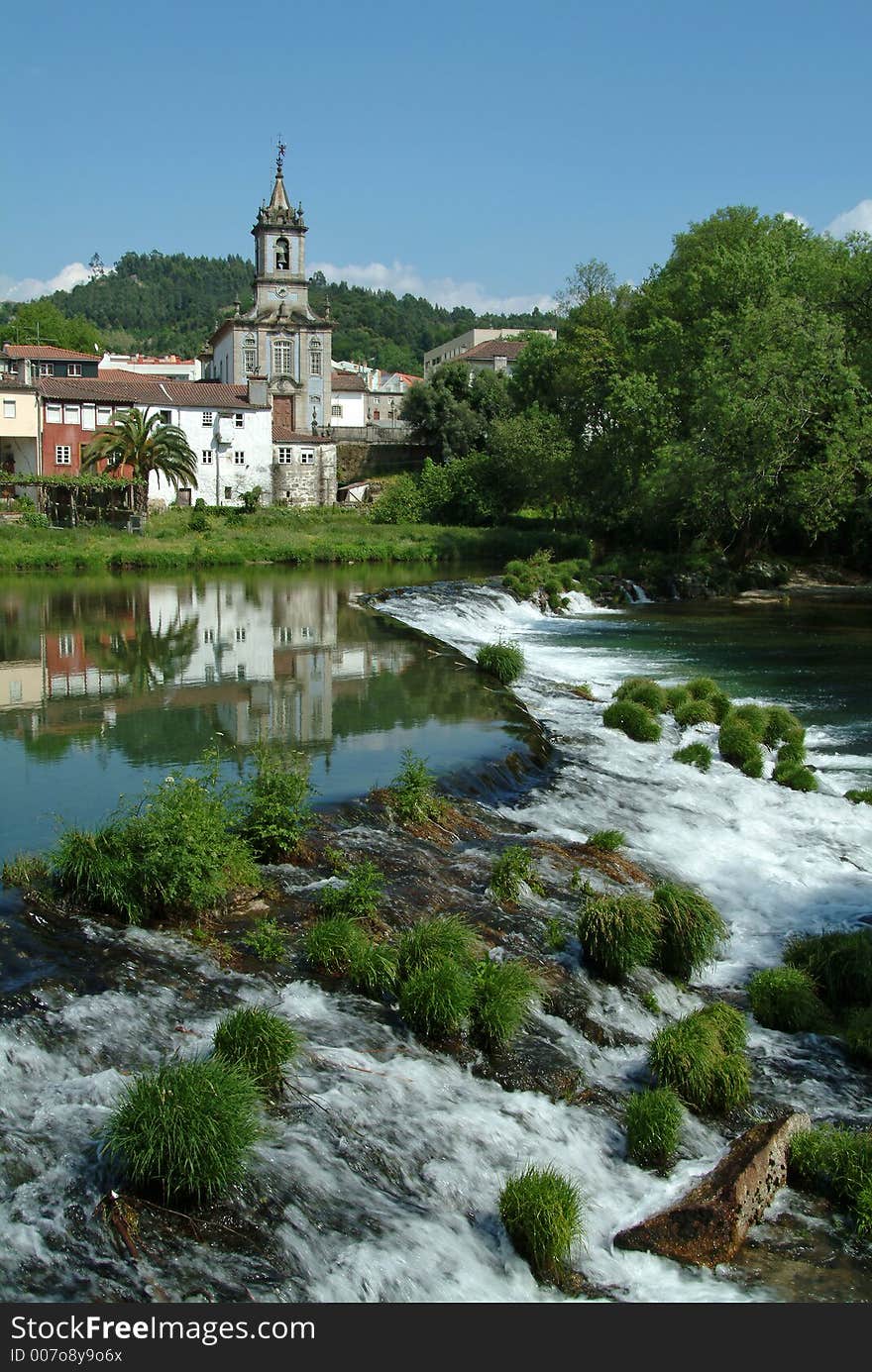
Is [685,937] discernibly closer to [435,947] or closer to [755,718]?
[435,947]

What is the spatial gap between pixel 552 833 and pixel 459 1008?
4840 mm

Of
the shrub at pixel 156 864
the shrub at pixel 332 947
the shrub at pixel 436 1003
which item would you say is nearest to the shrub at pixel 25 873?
the shrub at pixel 156 864

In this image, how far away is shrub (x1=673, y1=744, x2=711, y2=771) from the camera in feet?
55.0

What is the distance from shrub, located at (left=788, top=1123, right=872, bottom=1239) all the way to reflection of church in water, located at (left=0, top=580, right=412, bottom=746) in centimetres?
1051

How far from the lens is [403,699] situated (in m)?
20.4

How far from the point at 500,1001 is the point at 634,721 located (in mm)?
10272

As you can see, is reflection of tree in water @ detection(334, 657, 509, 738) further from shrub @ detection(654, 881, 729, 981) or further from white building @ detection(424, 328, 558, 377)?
white building @ detection(424, 328, 558, 377)

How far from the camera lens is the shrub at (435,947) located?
902 centimetres

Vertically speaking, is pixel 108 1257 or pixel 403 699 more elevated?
pixel 403 699

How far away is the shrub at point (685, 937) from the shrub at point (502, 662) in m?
12.3

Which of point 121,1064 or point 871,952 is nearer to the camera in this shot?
point 121,1064

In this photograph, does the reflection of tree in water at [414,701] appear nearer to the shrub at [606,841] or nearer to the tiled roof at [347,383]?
the shrub at [606,841]

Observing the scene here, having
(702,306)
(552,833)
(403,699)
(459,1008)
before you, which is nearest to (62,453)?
(702,306)
